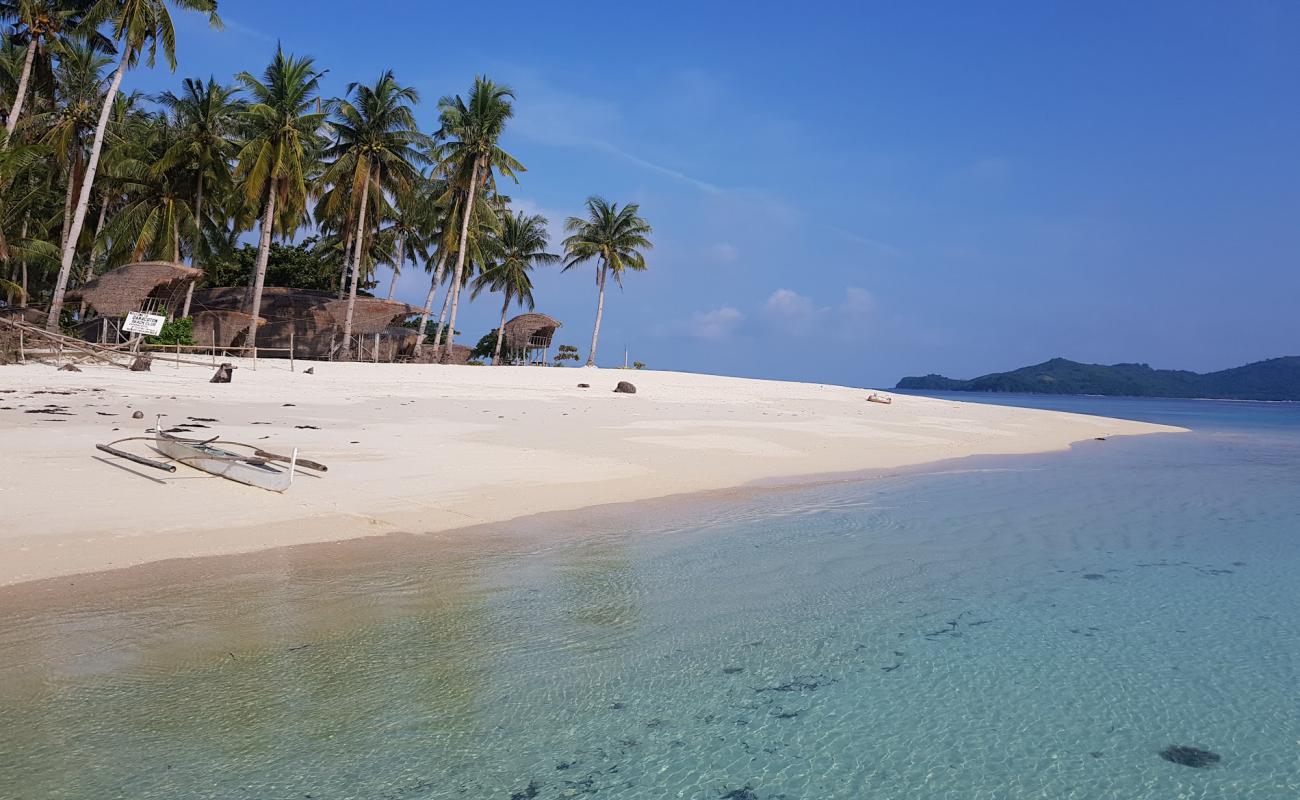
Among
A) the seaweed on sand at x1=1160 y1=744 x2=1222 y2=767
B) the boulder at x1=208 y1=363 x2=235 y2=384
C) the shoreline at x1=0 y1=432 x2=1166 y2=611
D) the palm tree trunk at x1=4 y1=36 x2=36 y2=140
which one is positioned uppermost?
the palm tree trunk at x1=4 y1=36 x2=36 y2=140

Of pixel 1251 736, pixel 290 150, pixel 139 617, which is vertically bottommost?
pixel 139 617

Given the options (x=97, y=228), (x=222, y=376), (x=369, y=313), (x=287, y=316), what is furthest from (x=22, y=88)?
(x=222, y=376)

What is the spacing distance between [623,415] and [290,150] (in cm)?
2010

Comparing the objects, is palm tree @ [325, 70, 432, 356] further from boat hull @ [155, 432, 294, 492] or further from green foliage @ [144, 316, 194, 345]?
boat hull @ [155, 432, 294, 492]

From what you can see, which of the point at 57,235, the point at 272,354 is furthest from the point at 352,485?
the point at 57,235

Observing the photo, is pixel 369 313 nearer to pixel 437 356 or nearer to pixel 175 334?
pixel 437 356

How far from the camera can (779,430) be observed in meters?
17.2

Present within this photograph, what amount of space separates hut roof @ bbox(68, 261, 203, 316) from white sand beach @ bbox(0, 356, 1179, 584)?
5.30 meters

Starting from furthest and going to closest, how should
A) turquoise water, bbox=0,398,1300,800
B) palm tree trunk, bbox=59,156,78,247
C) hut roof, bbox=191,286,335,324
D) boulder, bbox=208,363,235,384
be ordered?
hut roof, bbox=191,286,335,324, palm tree trunk, bbox=59,156,78,247, boulder, bbox=208,363,235,384, turquoise water, bbox=0,398,1300,800

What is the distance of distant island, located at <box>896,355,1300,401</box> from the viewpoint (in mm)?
141462

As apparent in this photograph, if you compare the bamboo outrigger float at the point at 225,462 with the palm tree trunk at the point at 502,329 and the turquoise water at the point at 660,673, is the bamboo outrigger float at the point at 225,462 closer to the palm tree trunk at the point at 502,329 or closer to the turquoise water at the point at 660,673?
the turquoise water at the point at 660,673

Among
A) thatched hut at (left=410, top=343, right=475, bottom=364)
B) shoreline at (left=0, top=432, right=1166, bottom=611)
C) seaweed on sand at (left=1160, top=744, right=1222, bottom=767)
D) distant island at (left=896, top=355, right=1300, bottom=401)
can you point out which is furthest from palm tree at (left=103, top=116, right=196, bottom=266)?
distant island at (left=896, top=355, right=1300, bottom=401)

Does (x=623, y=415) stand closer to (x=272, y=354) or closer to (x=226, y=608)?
(x=226, y=608)

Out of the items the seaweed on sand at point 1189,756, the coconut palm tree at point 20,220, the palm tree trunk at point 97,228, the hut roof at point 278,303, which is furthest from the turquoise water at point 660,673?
the palm tree trunk at point 97,228
